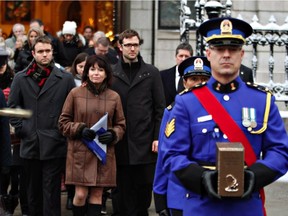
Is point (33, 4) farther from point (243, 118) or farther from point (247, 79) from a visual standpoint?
point (243, 118)

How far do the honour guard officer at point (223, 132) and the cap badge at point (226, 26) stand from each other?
0.05m

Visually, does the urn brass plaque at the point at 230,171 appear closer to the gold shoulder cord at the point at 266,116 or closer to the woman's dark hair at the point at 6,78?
the gold shoulder cord at the point at 266,116

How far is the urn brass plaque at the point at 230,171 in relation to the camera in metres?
5.25

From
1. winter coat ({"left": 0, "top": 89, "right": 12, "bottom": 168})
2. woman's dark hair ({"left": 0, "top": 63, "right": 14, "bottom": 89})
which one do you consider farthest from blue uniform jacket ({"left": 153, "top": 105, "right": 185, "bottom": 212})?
woman's dark hair ({"left": 0, "top": 63, "right": 14, "bottom": 89})

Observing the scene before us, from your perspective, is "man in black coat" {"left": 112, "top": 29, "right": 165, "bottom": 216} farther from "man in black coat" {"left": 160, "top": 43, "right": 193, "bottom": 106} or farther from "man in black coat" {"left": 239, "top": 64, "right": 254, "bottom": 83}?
"man in black coat" {"left": 239, "top": 64, "right": 254, "bottom": 83}

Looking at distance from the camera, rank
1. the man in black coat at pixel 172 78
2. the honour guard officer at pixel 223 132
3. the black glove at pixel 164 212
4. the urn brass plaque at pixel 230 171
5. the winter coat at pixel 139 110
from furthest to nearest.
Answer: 1. the man in black coat at pixel 172 78
2. the winter coat at pixel 139 110
3. the black glove at pixel 164 212
4. the honour guard officer at pixel 223 132
5. the urn brass plaque at pixel 230 171

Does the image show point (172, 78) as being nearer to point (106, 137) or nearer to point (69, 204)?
point (106, 137)

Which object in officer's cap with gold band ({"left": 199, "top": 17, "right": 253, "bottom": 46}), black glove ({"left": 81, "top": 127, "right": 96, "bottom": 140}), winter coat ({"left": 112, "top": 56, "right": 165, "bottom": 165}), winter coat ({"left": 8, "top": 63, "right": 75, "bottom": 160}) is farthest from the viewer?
winter coat ({"left": 112, "top": 56, "right": 165, "bottom": 165})

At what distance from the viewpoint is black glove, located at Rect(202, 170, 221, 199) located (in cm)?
530

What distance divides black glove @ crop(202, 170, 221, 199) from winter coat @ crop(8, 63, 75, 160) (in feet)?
14.7

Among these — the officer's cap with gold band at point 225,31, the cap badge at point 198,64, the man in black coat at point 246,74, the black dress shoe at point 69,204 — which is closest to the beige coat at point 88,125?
the man in black coat at point 246,74

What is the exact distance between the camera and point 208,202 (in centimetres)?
551

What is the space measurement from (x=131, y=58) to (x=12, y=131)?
166 cm

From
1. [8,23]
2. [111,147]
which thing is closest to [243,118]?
[111,147]
